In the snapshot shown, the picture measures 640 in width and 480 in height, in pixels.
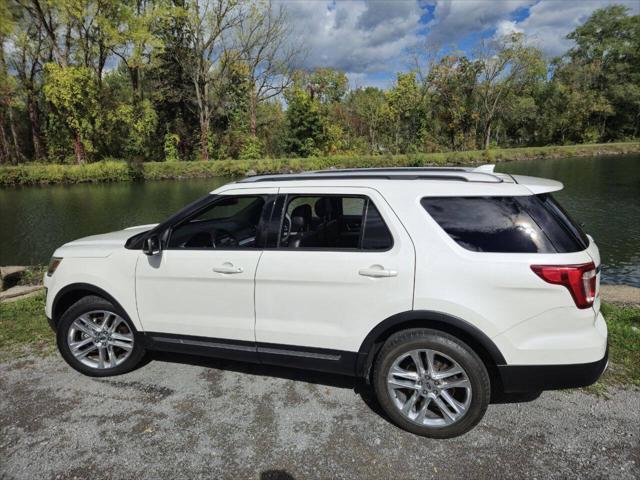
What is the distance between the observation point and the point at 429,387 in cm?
298

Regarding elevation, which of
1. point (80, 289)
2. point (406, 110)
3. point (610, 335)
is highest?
point (406, 110)

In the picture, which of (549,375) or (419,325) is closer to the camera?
(549,375)

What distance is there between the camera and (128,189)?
26.8 meters

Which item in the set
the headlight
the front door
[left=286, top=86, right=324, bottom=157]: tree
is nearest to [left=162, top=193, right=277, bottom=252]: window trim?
the front door

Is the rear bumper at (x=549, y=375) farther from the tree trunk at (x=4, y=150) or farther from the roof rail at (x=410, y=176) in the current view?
the tree trunk at (x=4, y=150)

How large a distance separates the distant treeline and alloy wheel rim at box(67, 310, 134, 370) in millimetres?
33939

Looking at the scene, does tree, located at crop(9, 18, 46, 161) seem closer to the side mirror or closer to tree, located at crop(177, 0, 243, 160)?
tree, located at crop(177, 0, 243, 160)

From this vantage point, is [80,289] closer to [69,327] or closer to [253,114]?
[69,327]

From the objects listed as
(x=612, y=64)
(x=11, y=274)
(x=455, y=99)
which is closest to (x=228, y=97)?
(x=455, y=99)

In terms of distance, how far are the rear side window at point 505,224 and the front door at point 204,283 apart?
1.42 meters

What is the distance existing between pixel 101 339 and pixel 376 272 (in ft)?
8.97

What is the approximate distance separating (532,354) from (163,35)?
42.8 m

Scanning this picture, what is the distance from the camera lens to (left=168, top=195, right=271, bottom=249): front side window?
3.57m

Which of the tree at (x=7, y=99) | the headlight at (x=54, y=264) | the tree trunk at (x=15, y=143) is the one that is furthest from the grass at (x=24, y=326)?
the tree trunk at (x=15, y=143)
